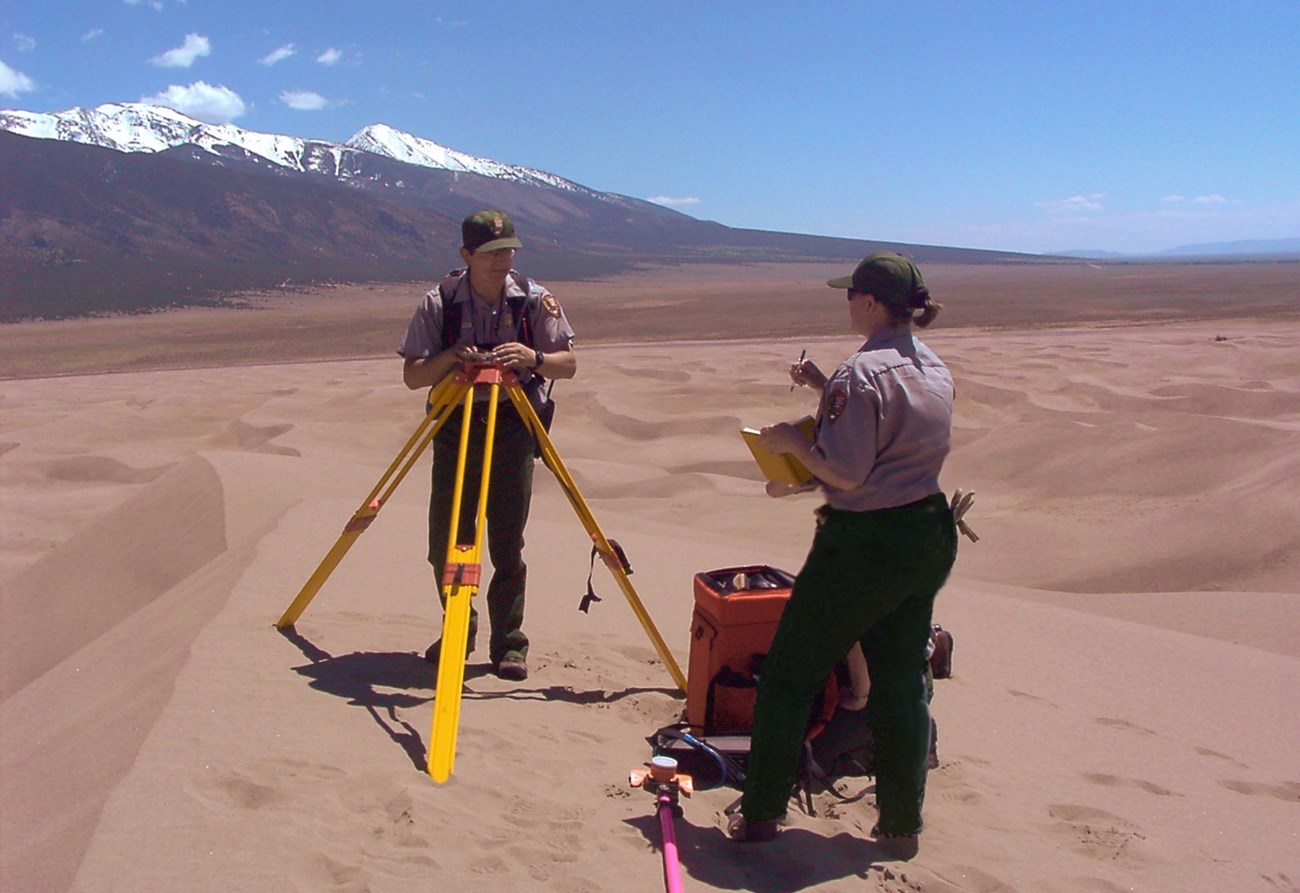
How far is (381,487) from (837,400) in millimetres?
2175

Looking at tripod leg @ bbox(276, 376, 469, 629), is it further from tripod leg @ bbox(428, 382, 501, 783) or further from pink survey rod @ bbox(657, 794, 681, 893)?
pink survey rod @ bbox(657, 794, 681, 893)

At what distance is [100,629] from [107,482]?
4494 mm

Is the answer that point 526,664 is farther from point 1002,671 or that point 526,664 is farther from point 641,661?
point 1002,671

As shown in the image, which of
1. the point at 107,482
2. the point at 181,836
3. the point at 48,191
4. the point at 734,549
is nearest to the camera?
the point at 181,836

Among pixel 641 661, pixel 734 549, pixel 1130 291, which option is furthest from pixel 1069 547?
pixel 1130 291

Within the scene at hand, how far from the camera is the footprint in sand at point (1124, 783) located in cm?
357

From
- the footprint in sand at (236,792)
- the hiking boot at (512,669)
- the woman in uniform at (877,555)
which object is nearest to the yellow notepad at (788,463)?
the woman in uniform at (877,555)

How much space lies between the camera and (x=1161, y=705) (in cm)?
462

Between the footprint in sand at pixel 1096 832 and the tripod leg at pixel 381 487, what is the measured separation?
2.33 m

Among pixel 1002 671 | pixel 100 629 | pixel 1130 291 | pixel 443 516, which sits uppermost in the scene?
pixel 1130 291

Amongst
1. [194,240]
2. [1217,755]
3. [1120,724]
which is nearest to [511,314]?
[1120,724]

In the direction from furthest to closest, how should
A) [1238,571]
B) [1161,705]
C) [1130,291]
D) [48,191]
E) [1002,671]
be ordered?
[48,191] < [1130,291] < [1238,571] < [1002,671] < [1161,705]

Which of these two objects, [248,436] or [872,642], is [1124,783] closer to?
[872,642]

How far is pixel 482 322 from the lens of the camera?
13.4 ft
